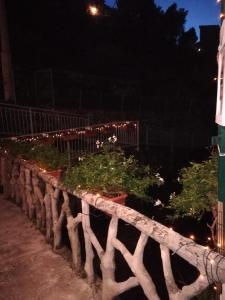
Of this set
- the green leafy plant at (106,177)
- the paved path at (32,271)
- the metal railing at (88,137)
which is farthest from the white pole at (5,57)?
the green leafy plant at (106,177)

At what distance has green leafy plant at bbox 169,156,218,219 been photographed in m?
3.64

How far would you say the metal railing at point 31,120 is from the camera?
41.5 ft

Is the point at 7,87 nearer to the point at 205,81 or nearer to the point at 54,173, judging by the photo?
Result: the point at 54,173

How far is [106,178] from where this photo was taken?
415 cm

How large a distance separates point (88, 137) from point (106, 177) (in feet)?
24.3

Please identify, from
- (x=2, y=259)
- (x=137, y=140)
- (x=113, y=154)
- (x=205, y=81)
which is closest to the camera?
(x=2, y=259)

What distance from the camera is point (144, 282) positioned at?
9.55ft

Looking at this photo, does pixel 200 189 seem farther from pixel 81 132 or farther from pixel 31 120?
pixel 31 120

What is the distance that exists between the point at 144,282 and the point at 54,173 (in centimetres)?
321

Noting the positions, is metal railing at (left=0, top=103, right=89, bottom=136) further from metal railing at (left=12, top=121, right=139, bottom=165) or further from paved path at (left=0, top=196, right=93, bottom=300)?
paved path at (left=0, top=196, right=93, bottom=300)

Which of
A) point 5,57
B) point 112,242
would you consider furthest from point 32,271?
point 5,57

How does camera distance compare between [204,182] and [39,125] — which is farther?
[39,125]

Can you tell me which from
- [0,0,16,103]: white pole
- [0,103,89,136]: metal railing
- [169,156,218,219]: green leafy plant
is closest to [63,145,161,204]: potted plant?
[169,156,218,219]: green leafy plant

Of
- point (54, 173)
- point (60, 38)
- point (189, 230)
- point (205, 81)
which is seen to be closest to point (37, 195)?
point (54, 173)
